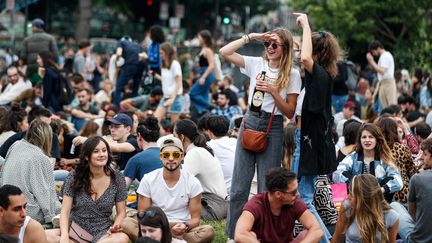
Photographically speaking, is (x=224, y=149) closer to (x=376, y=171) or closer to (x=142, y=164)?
(x=142, y=164)

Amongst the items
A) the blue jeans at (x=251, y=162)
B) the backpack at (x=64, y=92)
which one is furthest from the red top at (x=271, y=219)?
the backpack at (x=64, y=92)

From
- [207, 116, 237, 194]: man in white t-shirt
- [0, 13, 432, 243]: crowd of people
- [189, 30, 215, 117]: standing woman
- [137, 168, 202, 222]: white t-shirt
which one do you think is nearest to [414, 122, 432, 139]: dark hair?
[0, 13, 432, 243]: crowd of people

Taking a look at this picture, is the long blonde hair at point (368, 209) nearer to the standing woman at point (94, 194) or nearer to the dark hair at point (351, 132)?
the standing woman at point (94, 194)

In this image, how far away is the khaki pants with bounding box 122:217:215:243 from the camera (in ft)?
35.3

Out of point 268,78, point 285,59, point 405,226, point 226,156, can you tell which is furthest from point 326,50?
point 226,156

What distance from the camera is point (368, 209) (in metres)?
10.2

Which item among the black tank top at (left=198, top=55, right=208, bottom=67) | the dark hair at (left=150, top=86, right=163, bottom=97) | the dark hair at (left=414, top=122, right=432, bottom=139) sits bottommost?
the dark hair at (left=414, top=122, right=432, bottom=139)

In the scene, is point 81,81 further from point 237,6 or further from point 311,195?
point 237,6

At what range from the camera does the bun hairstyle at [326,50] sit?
10.5m

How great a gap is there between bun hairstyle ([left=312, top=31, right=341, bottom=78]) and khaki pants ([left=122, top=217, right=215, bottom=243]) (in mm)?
1971

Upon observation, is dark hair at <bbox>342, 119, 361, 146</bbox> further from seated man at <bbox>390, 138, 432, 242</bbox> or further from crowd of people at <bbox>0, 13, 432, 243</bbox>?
seated man at <bbox>390, 138, 432, 242</bbox>

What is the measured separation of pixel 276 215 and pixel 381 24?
26.3m

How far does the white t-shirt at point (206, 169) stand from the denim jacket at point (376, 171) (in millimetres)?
1296

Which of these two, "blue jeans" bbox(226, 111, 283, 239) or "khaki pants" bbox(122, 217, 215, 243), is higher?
"blue jeans" bbox(226, 111, 283, 239)
